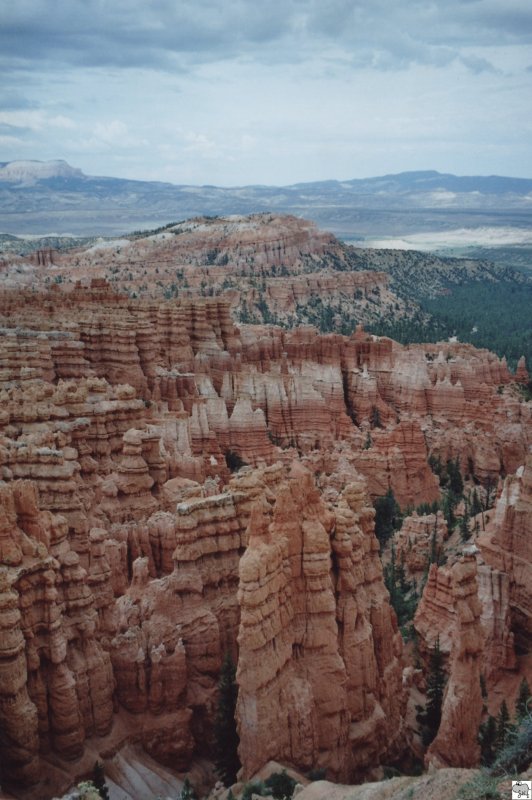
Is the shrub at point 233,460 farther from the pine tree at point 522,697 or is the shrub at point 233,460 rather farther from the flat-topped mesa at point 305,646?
the flat-topped mesa at point 305,646

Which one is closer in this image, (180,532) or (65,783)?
(65,783)

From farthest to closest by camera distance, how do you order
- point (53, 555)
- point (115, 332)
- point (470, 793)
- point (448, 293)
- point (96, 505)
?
point (448, 293) < point (115, 332) < point (96, 505) < point (53, 555) < point (470, 793)

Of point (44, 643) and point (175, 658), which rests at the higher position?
point (44, 643)

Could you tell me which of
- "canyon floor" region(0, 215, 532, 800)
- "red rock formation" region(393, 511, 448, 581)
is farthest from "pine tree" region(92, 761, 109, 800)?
"red rock formation" region(393, 511, 448, 581)

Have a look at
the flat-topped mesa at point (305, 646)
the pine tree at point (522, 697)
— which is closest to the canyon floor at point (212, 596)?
the flat-topped mesa at point (305, 646)

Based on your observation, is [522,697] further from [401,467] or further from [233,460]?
[233,460]

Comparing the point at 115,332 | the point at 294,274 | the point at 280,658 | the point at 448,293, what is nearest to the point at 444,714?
the point at 280,658

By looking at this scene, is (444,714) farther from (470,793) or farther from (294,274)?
(294,274)
